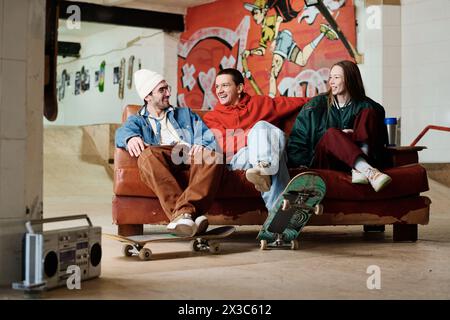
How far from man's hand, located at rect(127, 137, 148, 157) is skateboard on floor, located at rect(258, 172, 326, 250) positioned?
77 centimetres

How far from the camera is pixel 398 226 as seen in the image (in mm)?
4066

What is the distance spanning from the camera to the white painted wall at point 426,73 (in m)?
7.61

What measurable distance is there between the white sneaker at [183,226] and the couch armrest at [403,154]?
141 cm

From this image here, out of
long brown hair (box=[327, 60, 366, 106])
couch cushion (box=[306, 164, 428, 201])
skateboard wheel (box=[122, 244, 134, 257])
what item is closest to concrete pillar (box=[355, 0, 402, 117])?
long brown hair (box=[327, 60, 366, 106])

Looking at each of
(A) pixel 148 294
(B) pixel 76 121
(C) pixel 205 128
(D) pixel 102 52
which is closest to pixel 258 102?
(C) pixel 205 128

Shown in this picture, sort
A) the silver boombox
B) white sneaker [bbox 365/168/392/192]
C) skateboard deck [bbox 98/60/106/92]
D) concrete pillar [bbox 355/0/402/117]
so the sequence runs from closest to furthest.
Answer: the silver boombox → white sneaker [bbox 365/168/392/192] → concrete pillar [bbox 355/0/402/117] → skateboard deck [bbox 98/60/106/92]

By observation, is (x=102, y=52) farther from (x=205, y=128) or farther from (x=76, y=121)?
(x=205, y=128)

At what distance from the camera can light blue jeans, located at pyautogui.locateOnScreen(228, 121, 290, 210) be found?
3586 millimetres

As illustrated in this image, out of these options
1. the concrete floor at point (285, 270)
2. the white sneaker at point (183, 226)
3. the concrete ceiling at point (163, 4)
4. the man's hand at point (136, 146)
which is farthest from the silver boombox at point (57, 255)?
the concrete ceiling at point (163, 4)

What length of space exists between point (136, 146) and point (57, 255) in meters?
1.48

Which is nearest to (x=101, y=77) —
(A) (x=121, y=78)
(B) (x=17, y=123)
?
(A) (x=121, y=78)

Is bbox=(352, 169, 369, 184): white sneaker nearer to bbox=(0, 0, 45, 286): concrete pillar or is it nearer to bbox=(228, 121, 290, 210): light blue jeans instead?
bbox=(228, 121, 290, 210): light blue jeans

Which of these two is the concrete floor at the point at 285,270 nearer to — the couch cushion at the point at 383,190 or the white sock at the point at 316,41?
the couch cushion at the point at 383,190

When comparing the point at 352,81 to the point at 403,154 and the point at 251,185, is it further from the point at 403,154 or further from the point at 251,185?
the point at 251,185
